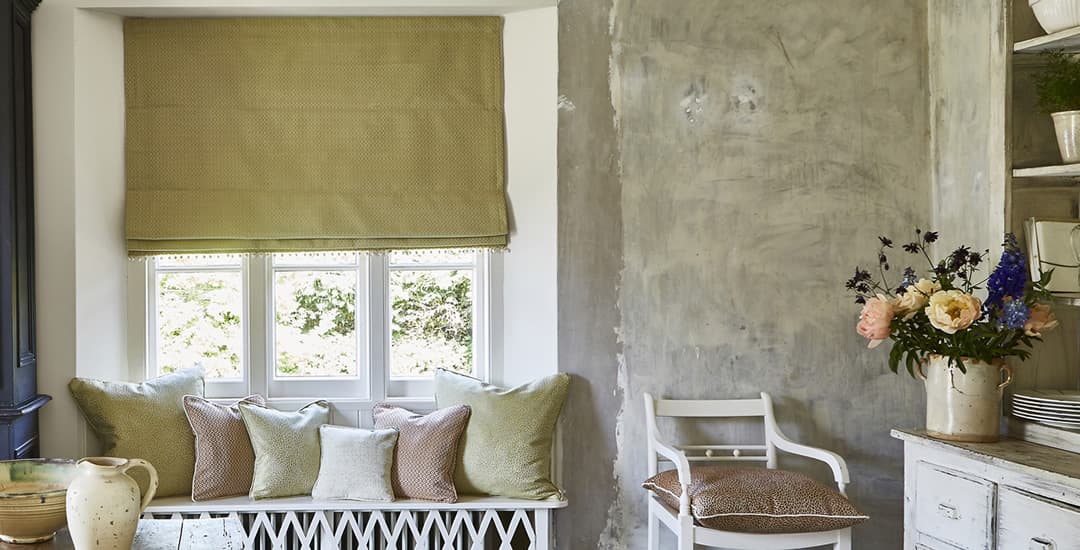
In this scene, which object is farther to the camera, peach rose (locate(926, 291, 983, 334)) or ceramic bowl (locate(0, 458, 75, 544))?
peach rose (locate(926, 291, 983, 334))

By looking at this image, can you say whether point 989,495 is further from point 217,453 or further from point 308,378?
point 217,453

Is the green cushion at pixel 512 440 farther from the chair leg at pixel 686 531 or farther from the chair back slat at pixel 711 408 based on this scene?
the chair leg at pixel 686 531

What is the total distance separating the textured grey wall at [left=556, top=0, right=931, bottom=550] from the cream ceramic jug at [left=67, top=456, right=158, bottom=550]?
71.1 inches

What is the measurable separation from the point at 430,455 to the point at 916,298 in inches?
68.5

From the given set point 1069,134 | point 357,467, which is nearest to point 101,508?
point 357,467

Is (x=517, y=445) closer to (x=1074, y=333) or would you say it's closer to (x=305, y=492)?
(x=305, y=492)

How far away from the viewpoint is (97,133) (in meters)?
3.18

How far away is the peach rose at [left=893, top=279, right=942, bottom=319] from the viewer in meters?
2.65

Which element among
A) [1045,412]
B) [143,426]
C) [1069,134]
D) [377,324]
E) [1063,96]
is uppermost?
[1063,96]

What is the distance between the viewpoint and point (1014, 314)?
8.07ft

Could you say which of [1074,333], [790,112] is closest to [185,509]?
[790,112]

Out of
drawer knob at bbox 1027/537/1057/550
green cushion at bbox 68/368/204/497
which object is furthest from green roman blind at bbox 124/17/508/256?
drawer knob at bbox 1027/537/1057/550

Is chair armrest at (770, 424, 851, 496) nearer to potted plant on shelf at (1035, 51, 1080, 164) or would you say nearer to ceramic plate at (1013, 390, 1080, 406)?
ceramic plate at (1013, 390, 1080, 406)

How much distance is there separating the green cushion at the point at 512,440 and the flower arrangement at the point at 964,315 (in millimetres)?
1160
